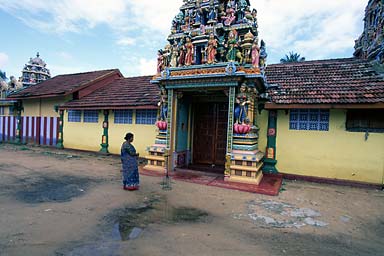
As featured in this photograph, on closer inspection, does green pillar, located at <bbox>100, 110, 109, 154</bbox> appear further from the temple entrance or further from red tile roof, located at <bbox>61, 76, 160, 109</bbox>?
the temple entrance

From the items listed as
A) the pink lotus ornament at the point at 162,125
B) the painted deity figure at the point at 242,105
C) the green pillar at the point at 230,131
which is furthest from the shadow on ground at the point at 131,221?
the painted deity figure at the point at 242,105

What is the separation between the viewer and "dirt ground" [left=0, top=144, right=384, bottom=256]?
3256 mm

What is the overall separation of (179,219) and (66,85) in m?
13.4

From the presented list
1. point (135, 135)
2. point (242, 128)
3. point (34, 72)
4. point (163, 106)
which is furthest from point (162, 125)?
point (34, 72)

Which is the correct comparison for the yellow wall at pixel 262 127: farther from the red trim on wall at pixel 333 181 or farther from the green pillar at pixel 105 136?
the green pillar at pixel 105 136

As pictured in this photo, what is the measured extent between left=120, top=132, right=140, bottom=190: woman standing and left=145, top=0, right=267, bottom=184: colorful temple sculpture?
2.02 m

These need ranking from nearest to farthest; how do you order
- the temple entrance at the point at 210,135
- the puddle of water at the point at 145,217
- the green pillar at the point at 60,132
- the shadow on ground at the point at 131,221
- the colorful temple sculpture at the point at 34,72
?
the shadow on ground at the point at 131,221 < the puddle of water at the point at 145,217 < the temple entrance at the point at 210,135 < the green pillar at the point at 60,132 < the colorful temple sculpture at the point at 34,72

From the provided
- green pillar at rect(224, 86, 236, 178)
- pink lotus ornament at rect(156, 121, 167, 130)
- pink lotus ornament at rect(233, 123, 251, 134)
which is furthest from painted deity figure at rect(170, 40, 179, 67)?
pink lotus ornament at rect(233, 123, 251, 134)

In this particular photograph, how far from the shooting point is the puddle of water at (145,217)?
3.65 meters

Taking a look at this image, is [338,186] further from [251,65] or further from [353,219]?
[251,65]

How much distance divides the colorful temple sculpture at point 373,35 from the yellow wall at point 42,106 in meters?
14.8

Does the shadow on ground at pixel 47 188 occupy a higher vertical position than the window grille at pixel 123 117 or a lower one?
lower

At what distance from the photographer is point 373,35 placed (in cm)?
940

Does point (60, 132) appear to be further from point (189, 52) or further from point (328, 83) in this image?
point (328, 83)
